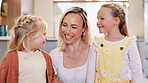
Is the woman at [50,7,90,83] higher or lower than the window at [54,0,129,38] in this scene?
lower

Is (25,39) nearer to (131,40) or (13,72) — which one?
(13,72)

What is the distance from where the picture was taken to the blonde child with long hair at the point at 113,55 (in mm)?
1441

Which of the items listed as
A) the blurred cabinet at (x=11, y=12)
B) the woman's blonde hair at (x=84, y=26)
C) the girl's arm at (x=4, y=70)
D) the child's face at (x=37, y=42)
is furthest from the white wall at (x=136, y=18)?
the girl's arm at (x=4, y=70)

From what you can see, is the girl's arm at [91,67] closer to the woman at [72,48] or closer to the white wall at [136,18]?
the woman at [72,48]

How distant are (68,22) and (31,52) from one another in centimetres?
32

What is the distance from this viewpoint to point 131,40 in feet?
4.80

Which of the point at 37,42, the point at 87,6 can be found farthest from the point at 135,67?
the point at 87,6

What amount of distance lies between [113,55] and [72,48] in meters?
0.34

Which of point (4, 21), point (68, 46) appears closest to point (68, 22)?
point (68, 46)

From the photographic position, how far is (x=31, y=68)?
1.38m

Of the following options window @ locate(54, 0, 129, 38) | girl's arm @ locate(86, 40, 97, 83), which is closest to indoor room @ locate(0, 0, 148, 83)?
window @ locate(54, 0, 129, 38)

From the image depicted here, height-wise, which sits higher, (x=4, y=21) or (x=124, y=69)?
(x=4, y=21)

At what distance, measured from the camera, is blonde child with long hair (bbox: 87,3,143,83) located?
1.44m

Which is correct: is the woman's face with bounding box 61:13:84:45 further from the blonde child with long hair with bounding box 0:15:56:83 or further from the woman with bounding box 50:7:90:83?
the blonde child with long hair with bounding box 0:15:56:83
